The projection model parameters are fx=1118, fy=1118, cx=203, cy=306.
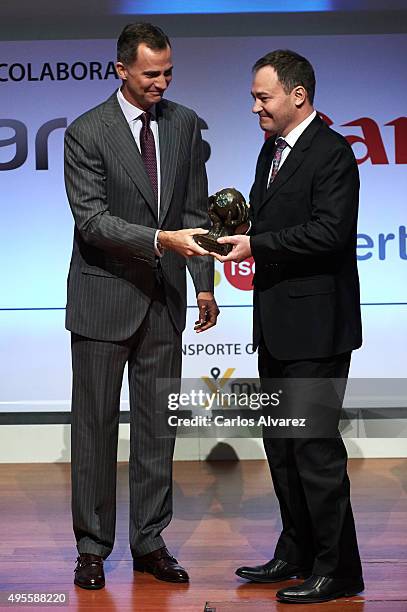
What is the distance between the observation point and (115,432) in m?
3.80

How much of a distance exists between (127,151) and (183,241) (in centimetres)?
38

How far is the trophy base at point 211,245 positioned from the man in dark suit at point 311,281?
0.03 m

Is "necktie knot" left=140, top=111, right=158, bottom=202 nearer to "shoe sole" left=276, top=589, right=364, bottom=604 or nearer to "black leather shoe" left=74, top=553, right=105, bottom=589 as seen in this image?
"black leather shoe" left=74, top=553, right=105, bottom=589

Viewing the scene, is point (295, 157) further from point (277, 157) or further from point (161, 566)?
point (161, 566)

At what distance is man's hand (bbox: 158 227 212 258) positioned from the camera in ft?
11.3

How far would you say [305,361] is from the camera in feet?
11.2

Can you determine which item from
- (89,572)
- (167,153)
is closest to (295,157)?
(167,153)

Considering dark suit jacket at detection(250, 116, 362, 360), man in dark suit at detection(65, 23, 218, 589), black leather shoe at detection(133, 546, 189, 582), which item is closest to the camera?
dark suit jacket at detection(250, 116, 362, 360)

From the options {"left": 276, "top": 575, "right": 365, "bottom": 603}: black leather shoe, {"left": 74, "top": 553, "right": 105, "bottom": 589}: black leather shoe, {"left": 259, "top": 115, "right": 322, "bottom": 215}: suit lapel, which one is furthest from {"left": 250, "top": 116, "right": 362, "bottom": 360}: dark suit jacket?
{"left": 74, "top": 553, "right": 105, "bottom": 589}: black leather shoe

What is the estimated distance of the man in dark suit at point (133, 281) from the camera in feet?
11.7

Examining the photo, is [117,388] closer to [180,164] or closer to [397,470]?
[180,164]

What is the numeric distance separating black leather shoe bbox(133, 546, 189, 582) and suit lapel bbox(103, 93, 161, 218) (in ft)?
3.85

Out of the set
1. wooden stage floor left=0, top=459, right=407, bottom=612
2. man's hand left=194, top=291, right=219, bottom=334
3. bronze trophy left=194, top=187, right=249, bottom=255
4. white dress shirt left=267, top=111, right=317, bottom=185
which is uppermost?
white dress shirt left=267, top=111, right=317, bottom=185

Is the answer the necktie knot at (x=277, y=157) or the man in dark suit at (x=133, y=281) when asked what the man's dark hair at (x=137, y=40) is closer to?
the man in dark suit at (x=133, y=281)
